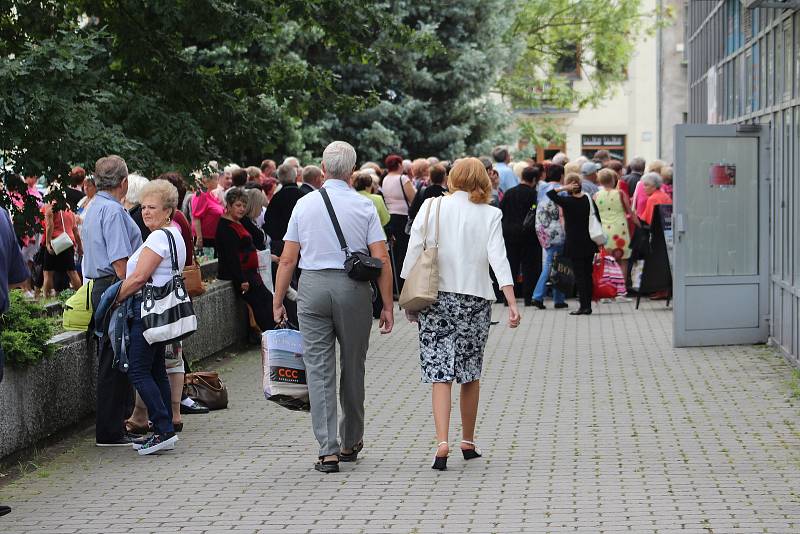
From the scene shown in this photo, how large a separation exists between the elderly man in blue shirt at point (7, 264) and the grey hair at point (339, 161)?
1.85m

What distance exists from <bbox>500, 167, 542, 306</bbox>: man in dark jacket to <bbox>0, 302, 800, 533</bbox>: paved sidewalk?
19.9ft

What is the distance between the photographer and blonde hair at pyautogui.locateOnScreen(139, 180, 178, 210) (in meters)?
8.84

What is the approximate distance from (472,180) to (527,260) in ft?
34.5

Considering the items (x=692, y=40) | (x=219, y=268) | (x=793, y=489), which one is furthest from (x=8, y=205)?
(x=692, y=40)

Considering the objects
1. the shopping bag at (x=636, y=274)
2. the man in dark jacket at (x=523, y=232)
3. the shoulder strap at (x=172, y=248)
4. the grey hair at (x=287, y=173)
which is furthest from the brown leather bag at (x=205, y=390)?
the shopping bag at (x=636, y=274)

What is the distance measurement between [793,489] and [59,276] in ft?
36.5

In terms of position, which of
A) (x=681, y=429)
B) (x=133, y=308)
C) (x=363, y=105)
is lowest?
(x=681, y=429)

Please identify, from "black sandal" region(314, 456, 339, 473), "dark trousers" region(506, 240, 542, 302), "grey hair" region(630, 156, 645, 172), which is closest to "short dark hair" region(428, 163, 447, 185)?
"dark trousers" region(506, 240, 542, 302)

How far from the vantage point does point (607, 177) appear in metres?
18.5

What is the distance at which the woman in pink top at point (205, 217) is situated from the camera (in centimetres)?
1645

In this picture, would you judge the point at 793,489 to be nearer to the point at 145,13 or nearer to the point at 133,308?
the point at 133,308

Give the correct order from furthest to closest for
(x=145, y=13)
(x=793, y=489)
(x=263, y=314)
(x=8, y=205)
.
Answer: (x=145, y=13) < (x=263, y=314) < (x=8, y=205) < (x=793, y=489)

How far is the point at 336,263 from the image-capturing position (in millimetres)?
8008

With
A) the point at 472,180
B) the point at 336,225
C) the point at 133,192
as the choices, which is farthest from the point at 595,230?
the point at 336,225
